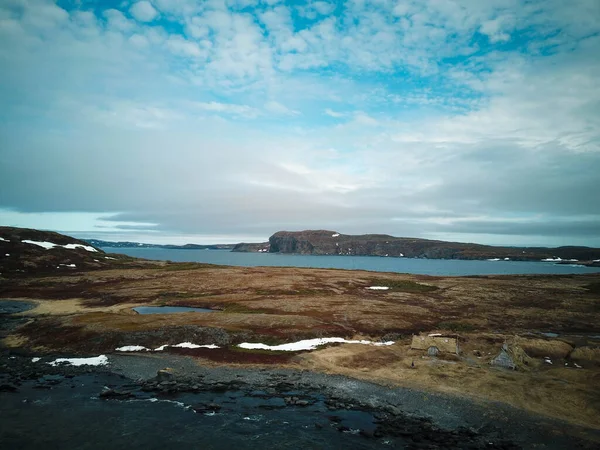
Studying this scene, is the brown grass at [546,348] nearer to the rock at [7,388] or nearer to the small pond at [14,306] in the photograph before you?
the rock at [7,388]

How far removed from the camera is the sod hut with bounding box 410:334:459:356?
42.3 metres

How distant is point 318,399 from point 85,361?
27040 mm

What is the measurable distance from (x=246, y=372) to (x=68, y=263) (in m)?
127

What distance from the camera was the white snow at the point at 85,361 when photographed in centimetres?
3838

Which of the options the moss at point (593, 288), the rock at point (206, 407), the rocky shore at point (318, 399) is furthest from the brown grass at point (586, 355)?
the moss at point (593, 288)

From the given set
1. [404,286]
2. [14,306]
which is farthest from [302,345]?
[404,286]

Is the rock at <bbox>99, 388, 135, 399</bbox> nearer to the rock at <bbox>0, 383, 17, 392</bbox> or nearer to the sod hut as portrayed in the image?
the rock at <bbox>0, 383, 17, 392</bbox>

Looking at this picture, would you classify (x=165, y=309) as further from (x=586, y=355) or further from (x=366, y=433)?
(x=586, y=355)

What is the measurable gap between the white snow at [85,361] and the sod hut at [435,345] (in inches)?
1442

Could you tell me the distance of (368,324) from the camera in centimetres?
5597

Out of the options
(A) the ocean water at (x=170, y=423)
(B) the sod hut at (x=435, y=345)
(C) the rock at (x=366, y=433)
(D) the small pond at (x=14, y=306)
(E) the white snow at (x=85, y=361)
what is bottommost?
(D) the small pond at (x=14, y=306)

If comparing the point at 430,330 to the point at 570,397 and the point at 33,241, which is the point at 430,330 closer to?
the point at 570,397

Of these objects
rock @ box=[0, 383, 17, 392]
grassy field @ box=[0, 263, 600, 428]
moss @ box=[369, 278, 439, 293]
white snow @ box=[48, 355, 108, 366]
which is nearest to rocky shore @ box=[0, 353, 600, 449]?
rock @ box=[0, 383, 17, 392]

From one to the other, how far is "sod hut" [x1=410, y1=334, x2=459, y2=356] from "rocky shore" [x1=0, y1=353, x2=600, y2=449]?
38.9ft
